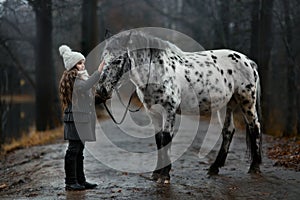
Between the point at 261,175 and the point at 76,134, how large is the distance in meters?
2.85

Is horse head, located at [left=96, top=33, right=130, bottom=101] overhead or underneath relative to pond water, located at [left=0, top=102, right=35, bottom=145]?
overhead

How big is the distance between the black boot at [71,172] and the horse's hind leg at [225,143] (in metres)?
2.11

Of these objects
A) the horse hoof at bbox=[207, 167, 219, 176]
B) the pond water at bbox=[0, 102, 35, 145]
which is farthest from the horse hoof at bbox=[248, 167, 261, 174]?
the pond water at bbox=[0, 102, 35, 145]

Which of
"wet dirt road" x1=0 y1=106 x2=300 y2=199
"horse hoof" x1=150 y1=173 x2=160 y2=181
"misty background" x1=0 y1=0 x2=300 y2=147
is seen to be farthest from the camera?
"misty background" x1=0 y1=0 x2=300 y2=147

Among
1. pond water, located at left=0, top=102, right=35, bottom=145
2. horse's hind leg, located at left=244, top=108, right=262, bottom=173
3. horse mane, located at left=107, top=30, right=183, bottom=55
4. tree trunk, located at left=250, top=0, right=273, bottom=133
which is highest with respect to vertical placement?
tree trunk, located at left=250, top=0, right=273, bottom=133

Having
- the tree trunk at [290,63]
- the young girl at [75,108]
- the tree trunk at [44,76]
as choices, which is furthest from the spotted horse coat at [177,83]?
the tree trunk at [44,76]

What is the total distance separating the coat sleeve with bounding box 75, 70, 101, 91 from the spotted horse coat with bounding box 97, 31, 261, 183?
0.47ft

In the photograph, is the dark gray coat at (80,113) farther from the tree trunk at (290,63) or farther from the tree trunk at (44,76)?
the tree trunk at (44,76)

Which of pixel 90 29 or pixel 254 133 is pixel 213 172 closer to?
pixel 254 133

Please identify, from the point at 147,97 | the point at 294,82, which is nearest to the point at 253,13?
the point at 294,82

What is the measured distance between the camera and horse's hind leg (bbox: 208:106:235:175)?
6840 millimetres

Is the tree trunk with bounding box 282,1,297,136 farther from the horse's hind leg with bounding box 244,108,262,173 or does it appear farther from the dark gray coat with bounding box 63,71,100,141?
the dark gray coat with bounding box 63,71,100,141

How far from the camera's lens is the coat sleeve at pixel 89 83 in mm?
5719

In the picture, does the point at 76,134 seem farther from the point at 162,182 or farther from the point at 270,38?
the point at 270,38
